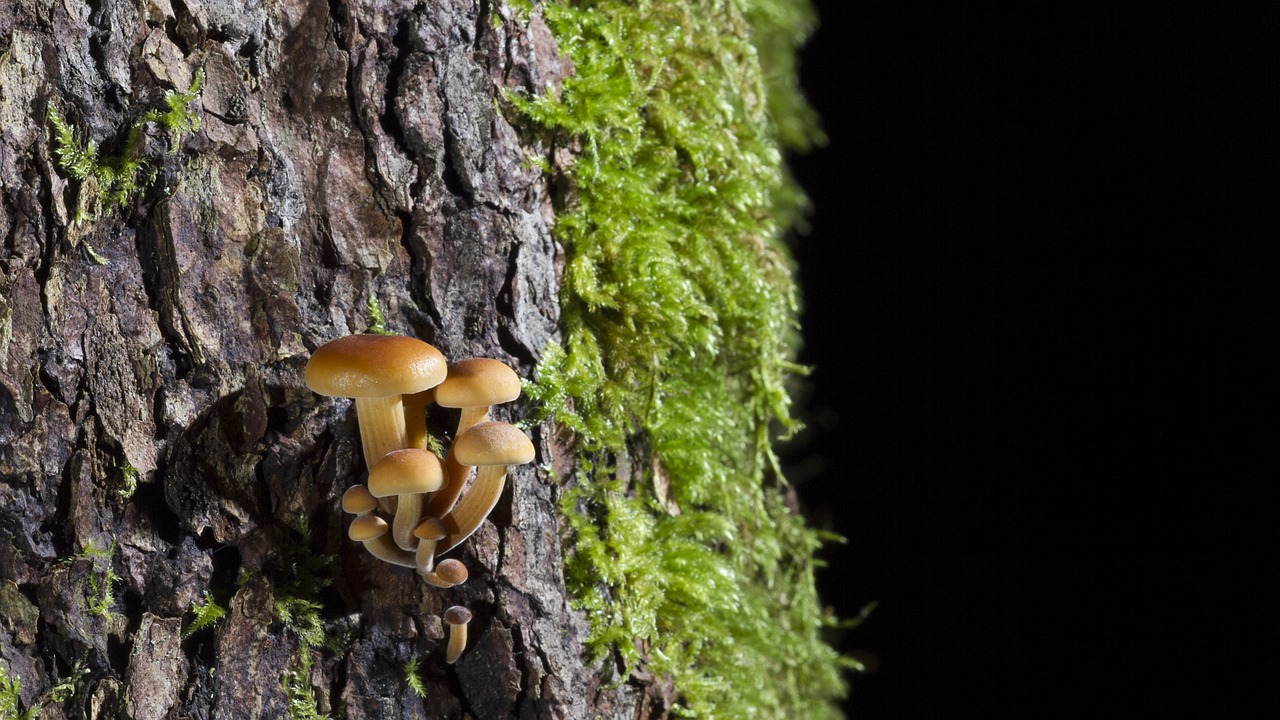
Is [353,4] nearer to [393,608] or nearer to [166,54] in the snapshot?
[166,54]

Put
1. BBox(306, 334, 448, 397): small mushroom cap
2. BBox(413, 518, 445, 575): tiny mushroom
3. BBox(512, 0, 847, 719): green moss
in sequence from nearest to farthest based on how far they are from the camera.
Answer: BBox(306, 334, 448, 397): small mushroom cap < BBox(413, 518, 445, 575): tiny mushroom < BBox(512, 0, 847, 719): green moss

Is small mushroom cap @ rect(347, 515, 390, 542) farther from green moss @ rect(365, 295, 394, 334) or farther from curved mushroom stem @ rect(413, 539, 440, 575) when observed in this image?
green moss @ rect(365, 295, 394, 334)

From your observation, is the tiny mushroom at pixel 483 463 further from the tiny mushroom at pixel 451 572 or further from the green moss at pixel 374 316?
the green moss at pixel 374 316

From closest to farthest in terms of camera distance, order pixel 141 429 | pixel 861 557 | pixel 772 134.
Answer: pixel 141 429 → pixel 772 134 → pixel 861 557

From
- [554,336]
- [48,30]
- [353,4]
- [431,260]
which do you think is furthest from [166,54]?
[554,336]

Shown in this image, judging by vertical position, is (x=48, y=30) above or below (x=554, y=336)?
above

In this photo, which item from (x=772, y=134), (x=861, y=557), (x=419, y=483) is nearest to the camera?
(x=419, y=483)

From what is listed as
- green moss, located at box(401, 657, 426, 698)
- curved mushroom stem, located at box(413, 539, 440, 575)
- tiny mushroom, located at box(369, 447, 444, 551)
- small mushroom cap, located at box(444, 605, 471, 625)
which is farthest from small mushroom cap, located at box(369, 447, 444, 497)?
green moss, located at box(401, 657, 426, 698)
